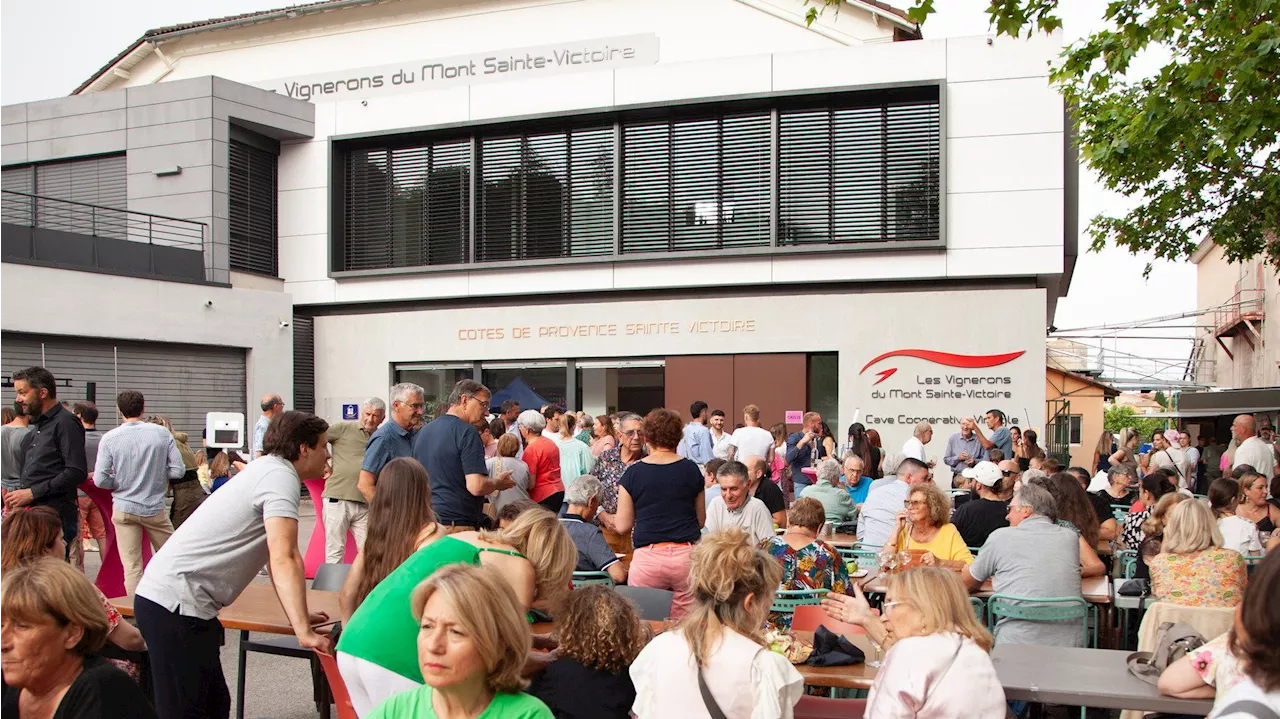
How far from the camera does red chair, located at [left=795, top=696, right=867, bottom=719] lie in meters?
4.26

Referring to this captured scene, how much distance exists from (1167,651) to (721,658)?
70.2 inches

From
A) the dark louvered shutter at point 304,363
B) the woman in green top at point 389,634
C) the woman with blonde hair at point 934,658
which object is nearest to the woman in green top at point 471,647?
the woman in green top at point 389,634

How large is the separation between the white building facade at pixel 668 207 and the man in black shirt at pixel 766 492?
9833mm

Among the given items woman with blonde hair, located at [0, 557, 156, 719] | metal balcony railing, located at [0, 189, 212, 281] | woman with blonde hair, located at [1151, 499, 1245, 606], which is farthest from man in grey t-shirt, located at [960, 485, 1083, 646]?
metal balcony railing, located at [0, 189, 212, 281]

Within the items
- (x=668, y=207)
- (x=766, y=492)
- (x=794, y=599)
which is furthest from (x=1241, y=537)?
(x=668, y=207)

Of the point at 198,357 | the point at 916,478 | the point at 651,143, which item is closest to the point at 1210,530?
the point at 916,478

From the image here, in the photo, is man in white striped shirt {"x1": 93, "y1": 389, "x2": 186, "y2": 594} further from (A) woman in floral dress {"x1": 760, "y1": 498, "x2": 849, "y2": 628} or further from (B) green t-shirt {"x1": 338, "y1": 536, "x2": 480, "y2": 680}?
(B) green t-shirt {"x1": 338, "y1": 536, "x2": 480, "y2": 680}

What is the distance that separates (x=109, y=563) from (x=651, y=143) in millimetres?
13188

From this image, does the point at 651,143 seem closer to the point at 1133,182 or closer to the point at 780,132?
the point at 780,132

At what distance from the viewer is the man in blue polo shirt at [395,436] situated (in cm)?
740

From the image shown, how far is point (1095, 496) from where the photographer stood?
28.3ft

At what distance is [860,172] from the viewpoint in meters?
18.5

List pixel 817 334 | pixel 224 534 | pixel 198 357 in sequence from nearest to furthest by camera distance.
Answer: pixel 224 534, pixel 817 334, pixel 198 357

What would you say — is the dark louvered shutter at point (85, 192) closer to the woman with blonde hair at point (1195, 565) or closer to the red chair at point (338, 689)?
the red chair at point (338, 689)
